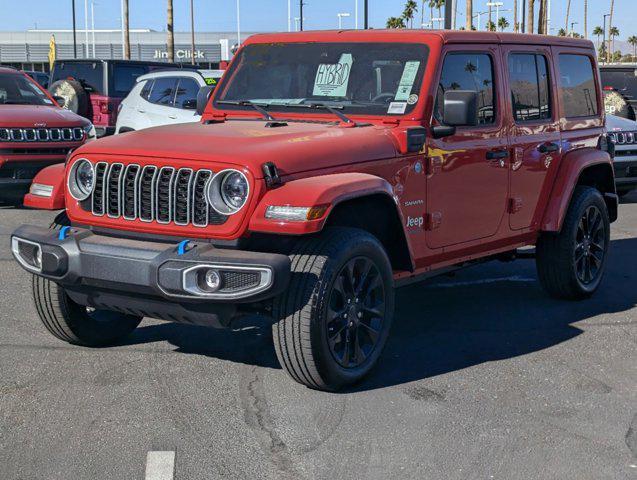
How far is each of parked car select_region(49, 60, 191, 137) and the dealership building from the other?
2536 inches

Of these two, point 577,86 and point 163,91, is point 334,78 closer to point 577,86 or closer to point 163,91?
point 577,86

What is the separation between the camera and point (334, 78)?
6.53m

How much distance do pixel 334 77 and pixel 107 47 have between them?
88395 mm

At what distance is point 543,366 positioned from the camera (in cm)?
610

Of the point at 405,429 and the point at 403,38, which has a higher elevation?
the point at 403,38

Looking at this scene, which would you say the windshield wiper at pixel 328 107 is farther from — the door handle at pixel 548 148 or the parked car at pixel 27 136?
the parked car at pixel 27 136

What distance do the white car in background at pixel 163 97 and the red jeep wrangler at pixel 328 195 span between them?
9.33m

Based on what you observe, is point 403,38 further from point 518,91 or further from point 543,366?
point 543,366

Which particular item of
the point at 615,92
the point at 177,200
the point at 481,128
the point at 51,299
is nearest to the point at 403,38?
the point at 481,128

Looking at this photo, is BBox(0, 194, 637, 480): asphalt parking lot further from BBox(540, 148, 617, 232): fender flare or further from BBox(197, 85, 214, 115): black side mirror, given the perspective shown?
BBox(197, 85, 214, 115): black side mirror

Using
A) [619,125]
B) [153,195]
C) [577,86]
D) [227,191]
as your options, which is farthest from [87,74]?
[227,191]

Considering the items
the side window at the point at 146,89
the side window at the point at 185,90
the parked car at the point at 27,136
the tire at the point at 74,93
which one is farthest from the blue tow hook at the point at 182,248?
the tire at the point at 74,93

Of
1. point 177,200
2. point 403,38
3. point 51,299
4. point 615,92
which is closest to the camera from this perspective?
point 177,200

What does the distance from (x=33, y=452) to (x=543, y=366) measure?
9.79ft
